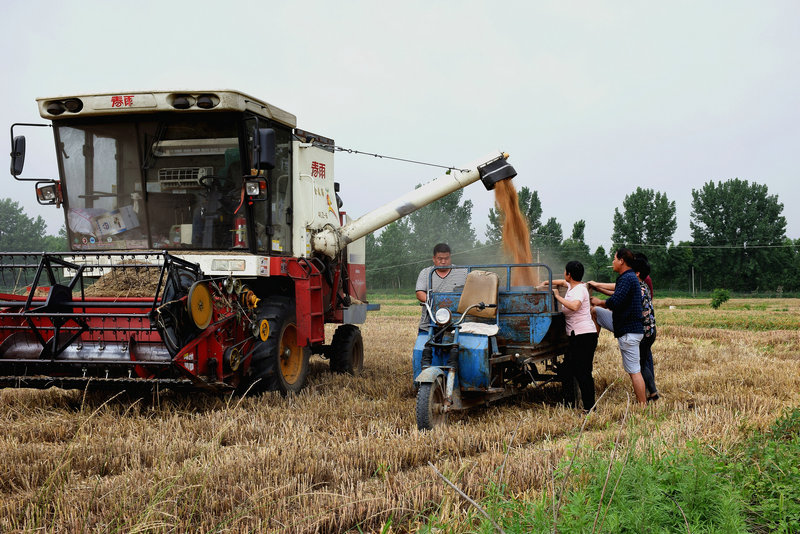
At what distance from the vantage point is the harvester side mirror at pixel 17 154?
655cm

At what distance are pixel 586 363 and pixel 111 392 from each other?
4771 mm

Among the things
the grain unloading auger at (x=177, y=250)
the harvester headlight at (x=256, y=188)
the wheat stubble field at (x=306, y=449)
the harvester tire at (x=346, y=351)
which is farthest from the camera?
the harvester tire at (x=346, y=351)

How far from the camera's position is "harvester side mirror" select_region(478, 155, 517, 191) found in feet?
26.1

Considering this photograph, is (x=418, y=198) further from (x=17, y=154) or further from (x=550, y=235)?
(x=550, y=235)

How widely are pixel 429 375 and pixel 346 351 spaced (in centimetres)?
347

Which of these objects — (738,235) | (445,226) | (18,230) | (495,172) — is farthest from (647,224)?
(18,230)

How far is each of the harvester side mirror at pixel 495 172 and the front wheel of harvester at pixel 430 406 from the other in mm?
3366

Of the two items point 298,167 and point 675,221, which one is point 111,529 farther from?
point 675,221

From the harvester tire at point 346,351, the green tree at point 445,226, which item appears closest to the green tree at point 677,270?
the green tree at point 445,226

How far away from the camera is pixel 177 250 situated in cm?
668

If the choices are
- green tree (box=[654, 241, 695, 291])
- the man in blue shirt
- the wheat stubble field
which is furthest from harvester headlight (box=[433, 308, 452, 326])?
green tree (box=[654, 241, 695, 291])

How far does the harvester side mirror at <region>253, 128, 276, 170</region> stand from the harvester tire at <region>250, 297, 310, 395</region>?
158 centimetres

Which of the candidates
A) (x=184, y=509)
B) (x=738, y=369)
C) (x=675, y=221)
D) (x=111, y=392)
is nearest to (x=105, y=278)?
(x=111, y=392)

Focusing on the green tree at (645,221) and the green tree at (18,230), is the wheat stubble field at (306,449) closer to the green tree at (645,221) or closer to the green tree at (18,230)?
the green tree at (645,221)
